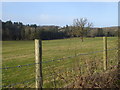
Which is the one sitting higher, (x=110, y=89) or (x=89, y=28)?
(x=89, y=28)

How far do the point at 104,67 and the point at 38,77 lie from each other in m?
3.25

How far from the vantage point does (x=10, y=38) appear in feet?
159

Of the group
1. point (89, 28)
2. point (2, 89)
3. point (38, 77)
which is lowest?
point (2, 89)

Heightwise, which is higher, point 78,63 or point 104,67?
point 78,63

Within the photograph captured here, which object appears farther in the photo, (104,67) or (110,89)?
(104,67)

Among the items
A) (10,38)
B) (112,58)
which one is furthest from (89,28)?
(112,58)

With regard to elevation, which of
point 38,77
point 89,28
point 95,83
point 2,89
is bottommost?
point 2,89

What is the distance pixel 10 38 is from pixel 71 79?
47889 millimetres

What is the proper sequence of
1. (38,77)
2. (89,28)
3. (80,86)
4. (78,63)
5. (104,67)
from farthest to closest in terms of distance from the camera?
(89,28)
(104,67)
(78,63)
(80,86)
(38,77)

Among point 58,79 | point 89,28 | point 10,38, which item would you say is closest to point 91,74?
point 58,79

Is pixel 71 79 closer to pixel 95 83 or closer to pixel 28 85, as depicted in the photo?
pixel 95 83

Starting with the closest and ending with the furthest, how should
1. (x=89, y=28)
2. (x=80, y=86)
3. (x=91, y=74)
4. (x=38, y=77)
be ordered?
(x=38, y=77)
(x=80, y=86)
(x=91, y=74)
(x=89, y=28)

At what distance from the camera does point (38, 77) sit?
3299mm

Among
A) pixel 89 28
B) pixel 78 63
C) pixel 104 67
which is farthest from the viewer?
pixel 89 28
